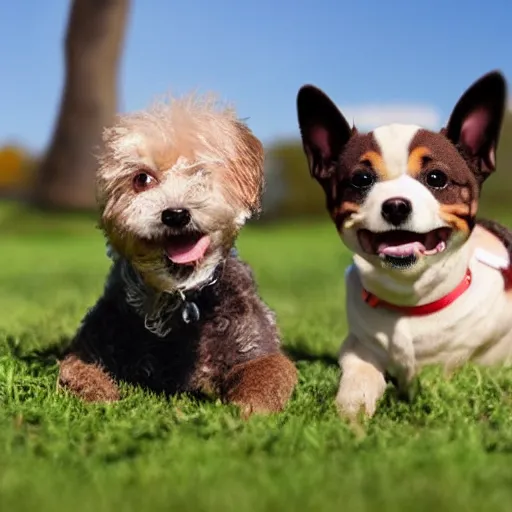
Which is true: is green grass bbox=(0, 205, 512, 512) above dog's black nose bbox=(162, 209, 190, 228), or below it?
below

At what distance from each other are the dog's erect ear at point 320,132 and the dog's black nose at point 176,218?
0.77m

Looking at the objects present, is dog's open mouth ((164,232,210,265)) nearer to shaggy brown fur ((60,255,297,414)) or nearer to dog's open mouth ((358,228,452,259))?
shaggy brown fur ((60,255,297,414))

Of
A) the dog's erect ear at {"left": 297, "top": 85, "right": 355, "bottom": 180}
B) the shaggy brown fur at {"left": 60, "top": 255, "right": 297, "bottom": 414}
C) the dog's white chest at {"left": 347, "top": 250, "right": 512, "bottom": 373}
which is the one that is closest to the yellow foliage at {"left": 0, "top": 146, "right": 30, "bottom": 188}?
the shaggy brown fur at {"left": 60, "top": 255, "right": 297, "bottom": 414}

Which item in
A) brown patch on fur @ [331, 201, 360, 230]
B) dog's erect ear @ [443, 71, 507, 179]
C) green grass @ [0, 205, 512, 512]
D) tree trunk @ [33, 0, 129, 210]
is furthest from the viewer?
tree trunk @ [33, 0, 129, 210]

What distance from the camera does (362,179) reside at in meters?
4.20

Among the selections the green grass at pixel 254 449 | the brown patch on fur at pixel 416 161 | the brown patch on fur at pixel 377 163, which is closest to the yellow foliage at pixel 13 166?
the green grass at pixel 254 449

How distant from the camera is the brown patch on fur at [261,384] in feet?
13.3

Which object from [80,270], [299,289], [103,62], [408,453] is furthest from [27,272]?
[103,62]

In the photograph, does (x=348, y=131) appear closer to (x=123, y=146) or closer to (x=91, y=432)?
(x=123, y=146)

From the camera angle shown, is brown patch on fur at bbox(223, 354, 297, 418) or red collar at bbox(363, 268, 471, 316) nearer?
brown patch on fur at bbox(223, 354, 297, 418)

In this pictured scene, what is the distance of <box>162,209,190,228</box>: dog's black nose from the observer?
3990 millimetres

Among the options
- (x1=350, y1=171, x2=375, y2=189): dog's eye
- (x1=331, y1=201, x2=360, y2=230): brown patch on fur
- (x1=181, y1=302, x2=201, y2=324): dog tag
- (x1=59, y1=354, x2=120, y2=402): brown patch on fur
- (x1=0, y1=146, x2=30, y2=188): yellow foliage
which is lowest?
(x1=0, y1=146, x2=30, y2=188): yellow foliage

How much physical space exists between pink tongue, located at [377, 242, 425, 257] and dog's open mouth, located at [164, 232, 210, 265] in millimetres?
777

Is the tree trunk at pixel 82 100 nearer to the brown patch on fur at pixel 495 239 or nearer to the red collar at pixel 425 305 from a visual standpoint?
the brown patch on fur at pixel 495 239
